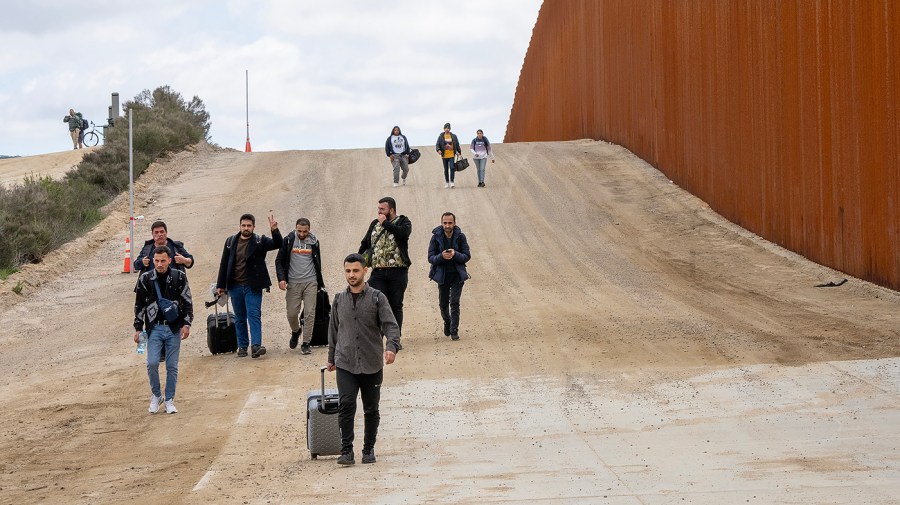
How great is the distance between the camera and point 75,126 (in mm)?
42906

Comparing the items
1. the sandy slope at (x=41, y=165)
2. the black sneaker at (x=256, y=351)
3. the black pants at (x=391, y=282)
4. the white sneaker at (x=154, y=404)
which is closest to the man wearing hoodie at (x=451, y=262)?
the black pants at (x=391, y=282)

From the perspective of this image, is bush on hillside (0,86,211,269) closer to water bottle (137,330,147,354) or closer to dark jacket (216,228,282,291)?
dark jacket (216,228,282,291)

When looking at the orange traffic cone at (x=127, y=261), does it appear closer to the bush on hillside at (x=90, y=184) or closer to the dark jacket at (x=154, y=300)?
the bush on hillside at (x=90, y=184)

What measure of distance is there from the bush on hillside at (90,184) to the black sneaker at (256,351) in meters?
9.13

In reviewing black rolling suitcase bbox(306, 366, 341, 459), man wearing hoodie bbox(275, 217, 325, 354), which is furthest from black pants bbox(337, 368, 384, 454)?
man wearing hoodie bbox(275, 217, 325, 354)

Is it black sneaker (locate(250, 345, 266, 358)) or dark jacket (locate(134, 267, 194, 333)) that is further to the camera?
black sneaker (locate(250, 345, 266, 358))

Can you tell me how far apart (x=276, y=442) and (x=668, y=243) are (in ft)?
46.5

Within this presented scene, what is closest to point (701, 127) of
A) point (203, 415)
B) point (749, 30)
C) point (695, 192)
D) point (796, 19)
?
point (695, 192)

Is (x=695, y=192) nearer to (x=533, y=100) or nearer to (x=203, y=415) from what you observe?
(x=203, y=415)

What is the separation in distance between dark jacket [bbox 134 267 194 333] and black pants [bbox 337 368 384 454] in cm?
292

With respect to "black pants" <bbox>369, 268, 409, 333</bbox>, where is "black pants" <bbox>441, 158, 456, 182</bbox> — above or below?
above

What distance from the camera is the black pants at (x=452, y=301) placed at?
14.4m

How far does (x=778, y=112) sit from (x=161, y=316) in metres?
13.1

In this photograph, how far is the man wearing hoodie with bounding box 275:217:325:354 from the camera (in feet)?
44.7
